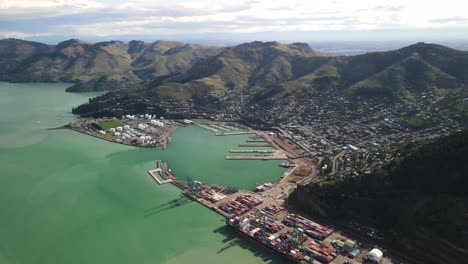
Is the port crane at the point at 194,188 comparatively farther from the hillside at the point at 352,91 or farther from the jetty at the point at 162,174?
the hillside at the point at 352,91

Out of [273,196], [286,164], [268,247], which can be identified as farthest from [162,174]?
[268,247]

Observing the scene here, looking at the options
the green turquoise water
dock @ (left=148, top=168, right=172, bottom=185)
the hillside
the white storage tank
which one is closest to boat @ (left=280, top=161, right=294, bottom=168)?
the green turquoise water

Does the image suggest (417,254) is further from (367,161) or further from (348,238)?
(367,161)

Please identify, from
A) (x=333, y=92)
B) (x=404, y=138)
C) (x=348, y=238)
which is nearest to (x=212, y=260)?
(x=348, y=238)

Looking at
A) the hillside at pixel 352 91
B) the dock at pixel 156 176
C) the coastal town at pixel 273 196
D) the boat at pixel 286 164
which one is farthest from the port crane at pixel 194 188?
the hillside at pixel 352 91

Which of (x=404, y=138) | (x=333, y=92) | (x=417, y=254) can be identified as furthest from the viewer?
(x=333, y=92)

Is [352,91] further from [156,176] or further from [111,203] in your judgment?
[111,203]
